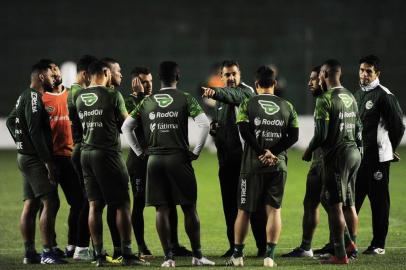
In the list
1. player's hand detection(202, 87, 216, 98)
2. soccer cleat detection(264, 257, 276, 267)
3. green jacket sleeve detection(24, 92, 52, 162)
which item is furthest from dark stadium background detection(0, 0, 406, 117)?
soccer cleat detection(264, 257, 276, 267)

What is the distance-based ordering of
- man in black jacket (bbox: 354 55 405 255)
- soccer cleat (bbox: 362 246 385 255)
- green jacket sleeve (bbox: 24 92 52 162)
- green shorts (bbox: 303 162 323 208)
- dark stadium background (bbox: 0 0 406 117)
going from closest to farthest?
green jacket sleeve (bbox: 24 92 52 162), green shorts (bbox: 303 162 323 208), soccer cleat (bbox: 362 246 385 255), man in black jacket (bbox: 354 55 405 255), dark stadium background (bbox: 0 0 406 117)

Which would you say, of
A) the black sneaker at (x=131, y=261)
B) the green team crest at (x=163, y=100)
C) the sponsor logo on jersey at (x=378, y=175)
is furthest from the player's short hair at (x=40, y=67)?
the sponsor logo on jersey at (x=378, y=175)

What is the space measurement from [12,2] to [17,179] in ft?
30.2

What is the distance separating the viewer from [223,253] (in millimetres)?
9930

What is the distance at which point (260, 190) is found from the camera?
8.69m

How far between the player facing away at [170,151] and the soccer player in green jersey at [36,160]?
1.05 metres

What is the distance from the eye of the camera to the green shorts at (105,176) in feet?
28.8

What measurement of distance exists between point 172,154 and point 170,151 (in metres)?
0.03

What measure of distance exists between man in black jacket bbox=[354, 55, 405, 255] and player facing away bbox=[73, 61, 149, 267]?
2482 mm

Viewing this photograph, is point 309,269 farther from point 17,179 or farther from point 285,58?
point 285,58

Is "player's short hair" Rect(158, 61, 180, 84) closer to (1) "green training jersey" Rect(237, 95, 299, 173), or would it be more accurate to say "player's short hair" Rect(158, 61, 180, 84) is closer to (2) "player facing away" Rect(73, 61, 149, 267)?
(2) "player facing away" Rect(73, 61, 149, 267)

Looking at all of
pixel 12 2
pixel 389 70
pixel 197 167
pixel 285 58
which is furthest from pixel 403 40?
pixel 12 2

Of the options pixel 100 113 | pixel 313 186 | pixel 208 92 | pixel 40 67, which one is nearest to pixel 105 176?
pixel 100 113

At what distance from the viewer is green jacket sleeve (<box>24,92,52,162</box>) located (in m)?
9.03
